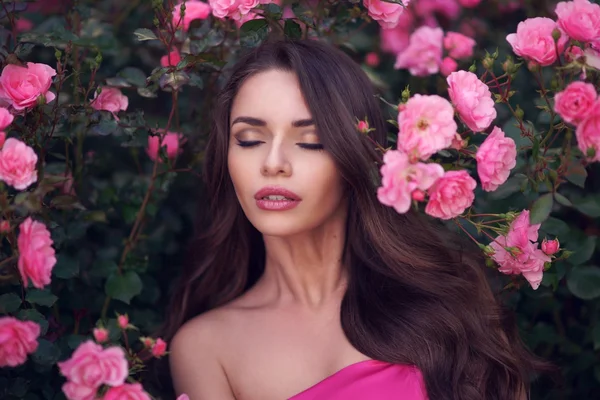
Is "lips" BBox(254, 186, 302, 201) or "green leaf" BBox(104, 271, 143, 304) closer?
"lips" BBox(254, 186, 302, 201)

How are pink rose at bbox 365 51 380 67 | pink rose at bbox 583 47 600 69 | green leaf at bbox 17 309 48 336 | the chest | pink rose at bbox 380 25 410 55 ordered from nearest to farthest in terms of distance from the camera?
1. pink rose at bbox 583 47 600 69
2. green leaf at bbox 17 309 48 336
3. the chest
4. pink rose at bbox 365 51 380 67
5. pink rose at bbox 380 25 410 55

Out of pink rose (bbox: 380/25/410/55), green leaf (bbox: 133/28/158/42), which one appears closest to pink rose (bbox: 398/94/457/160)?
green leaf (bbox: 133/28/158/42)

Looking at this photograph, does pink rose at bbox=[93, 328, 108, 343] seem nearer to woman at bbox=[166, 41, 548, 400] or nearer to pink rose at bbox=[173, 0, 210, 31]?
woman at bbox=[166, 41, 548, 400]

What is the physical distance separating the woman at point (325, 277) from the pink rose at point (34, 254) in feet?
1.86

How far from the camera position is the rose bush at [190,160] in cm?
180

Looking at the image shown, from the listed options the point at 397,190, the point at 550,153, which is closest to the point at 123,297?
the point at 397,190

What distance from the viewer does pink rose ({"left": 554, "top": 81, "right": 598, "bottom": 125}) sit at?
1.79 meters

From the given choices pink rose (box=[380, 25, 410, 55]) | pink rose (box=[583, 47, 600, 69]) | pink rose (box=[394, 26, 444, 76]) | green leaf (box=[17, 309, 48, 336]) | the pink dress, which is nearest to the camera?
pink rose (box=[583, 47, 600, 69])

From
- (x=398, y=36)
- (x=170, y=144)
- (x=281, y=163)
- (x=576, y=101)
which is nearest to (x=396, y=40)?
(x=398, y=36)

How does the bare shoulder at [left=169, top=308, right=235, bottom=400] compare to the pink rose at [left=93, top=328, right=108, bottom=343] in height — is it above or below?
below

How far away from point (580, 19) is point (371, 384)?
1.04 meters

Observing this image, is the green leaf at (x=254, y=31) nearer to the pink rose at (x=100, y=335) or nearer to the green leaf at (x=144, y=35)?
the green leaf at (x=144, y=35)

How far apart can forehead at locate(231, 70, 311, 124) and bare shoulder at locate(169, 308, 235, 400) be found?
61 cm

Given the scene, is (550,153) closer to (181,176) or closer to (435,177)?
(435,177)
